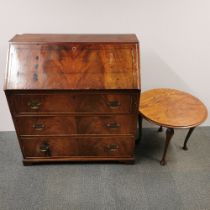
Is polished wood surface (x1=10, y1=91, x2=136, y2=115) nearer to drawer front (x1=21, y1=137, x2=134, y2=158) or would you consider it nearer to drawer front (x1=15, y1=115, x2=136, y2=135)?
drawer front (x1=15, y1=115, x2=136, y2=135)

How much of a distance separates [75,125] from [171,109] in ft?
2.51

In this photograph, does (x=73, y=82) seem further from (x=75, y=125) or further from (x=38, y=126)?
(x=38, y=126)

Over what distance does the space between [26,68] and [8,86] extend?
0.17 m

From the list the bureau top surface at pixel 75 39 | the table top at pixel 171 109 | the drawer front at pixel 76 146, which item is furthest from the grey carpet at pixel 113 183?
the bureau top surface at pixel 75 39

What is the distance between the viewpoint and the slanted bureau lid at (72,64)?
4.53 feet

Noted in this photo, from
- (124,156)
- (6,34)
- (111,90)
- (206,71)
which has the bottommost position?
(124,156)

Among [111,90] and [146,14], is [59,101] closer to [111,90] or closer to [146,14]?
[111,90]

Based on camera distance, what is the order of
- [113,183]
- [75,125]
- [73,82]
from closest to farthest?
[73,82]
[75,125]
[113,183]

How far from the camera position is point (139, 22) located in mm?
1688

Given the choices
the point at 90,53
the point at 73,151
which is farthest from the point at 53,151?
the point at 90,53

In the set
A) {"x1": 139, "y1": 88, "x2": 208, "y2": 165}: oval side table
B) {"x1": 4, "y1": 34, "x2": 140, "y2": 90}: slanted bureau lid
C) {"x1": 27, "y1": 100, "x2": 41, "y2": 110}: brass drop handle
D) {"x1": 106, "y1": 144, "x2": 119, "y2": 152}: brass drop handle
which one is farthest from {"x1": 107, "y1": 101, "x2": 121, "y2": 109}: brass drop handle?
{"x1": 27, "y1": 100, "x2": 41, "y2": 110}: brass drop handle

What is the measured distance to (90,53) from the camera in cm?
142

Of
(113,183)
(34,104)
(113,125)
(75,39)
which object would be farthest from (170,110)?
(34,104)

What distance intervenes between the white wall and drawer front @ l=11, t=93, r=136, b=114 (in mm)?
591
